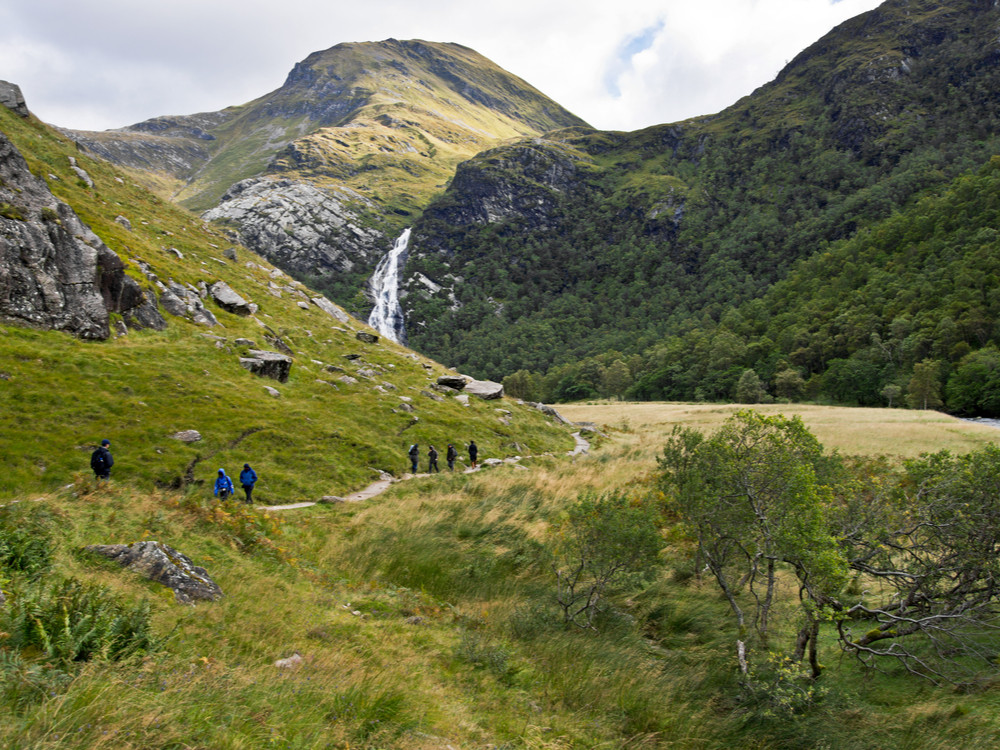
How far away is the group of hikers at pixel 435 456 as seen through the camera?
81.5 ft

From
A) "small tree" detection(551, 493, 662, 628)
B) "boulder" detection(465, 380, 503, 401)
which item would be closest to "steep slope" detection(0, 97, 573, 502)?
"boulder" detection(465, 380, 503, 401)

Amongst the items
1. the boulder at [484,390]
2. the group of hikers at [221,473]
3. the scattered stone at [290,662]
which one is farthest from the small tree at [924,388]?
the scattered stone at [290,662]

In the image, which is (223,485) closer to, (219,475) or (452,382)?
(219,475)

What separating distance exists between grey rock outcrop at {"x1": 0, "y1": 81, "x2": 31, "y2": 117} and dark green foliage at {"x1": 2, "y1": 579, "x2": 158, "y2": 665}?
51381 millimetres

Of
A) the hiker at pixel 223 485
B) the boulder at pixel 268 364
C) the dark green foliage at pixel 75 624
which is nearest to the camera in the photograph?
the dark green foliage at pixel 75 624

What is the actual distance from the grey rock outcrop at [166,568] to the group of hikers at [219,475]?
917cm

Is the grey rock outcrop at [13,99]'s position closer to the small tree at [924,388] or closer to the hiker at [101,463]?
the hiker at [101,463]

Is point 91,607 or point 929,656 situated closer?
point 91,607

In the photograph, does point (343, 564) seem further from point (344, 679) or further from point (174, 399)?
point (174, 399)

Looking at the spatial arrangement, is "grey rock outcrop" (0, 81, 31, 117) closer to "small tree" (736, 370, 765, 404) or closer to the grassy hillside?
the grassy hillside

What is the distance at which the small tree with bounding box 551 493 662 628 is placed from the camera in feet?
30.5

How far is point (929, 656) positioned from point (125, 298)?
3454cm

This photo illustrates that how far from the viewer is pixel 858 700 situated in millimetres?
7059

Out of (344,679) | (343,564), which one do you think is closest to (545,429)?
(343,564)
